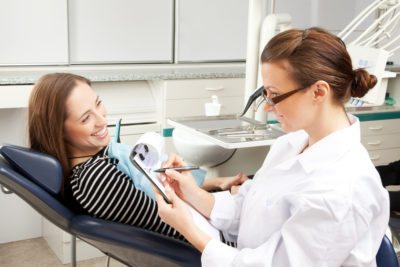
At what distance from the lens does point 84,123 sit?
1333mm

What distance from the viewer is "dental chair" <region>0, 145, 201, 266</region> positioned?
1230mm

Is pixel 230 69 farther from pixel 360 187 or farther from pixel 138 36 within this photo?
pixel 360 187

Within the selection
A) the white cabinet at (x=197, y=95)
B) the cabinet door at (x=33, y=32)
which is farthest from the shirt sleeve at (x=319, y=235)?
the cabinet door at (x=33, y=32)

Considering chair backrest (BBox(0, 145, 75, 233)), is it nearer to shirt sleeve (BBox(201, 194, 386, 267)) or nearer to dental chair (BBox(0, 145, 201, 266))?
dental chair (BBox(0, 145, 201, 266))

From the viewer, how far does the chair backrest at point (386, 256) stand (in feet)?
3.52

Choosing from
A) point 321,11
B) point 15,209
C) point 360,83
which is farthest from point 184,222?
point 321,11

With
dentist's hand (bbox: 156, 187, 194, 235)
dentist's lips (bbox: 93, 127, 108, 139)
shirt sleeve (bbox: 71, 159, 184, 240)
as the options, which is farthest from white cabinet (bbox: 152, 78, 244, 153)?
dentist's hand (bbox: 156, 187, 194, 235)

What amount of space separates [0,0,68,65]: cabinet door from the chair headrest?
5.07ft

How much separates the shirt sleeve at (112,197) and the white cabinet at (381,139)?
5.43ft

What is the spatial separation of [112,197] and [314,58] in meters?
0.57

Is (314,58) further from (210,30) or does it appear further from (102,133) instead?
(210,30)

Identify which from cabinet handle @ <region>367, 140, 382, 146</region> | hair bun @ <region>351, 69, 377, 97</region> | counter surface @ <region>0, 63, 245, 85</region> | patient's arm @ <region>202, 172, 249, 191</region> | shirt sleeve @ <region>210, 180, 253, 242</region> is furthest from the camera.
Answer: cabinet handle @ <region>367, 140, 382, 146</region>

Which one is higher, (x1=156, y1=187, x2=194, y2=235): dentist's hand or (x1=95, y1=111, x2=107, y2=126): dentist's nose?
(x1=95, y1=111, x2=107, y2=126): dentist's nose

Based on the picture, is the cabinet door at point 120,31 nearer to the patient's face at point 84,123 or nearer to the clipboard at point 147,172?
the patient's face at point 84,123
